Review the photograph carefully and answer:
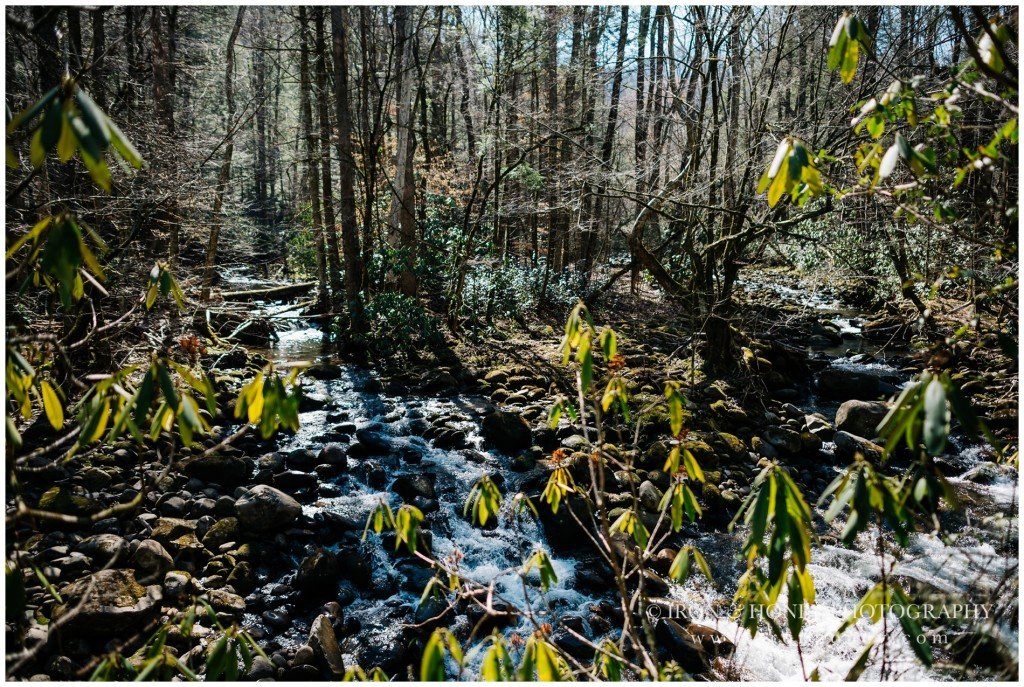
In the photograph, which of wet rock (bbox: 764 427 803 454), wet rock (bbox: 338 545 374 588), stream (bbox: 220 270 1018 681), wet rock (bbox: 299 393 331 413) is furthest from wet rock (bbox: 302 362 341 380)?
wet rock (bbox: 764 427 803 454)

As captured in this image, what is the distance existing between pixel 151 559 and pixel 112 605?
0.49m

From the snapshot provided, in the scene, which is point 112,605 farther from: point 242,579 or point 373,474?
point 373,474

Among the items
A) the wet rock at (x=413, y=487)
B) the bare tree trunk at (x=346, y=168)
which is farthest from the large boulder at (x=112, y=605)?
the bare tree trunk at (x=346, y=168)

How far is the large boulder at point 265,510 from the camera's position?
4953 millimetres

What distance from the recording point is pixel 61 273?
1.18m

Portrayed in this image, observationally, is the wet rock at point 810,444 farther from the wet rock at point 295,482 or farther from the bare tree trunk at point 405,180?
the bare tree trunk at point 405,180

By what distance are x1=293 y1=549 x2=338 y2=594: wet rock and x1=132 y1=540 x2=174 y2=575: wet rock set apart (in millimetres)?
871

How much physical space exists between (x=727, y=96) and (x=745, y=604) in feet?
26.8

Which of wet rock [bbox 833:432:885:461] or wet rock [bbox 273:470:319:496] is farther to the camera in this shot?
wet rock [bbox 833:432:885:461]

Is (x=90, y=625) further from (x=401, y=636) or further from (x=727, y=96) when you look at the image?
(x=727, y=96)

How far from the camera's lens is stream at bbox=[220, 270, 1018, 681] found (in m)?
3.97

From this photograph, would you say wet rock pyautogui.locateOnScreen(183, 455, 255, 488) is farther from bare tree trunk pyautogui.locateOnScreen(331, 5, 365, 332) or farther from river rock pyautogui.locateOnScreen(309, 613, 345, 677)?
bare tree trunk pyautogui.locateOnScreen(331, 5, 365, 332)

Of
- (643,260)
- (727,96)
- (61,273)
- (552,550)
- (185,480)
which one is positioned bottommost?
(552,550)

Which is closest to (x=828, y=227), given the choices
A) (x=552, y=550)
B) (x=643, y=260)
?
(x=643, y=260)
